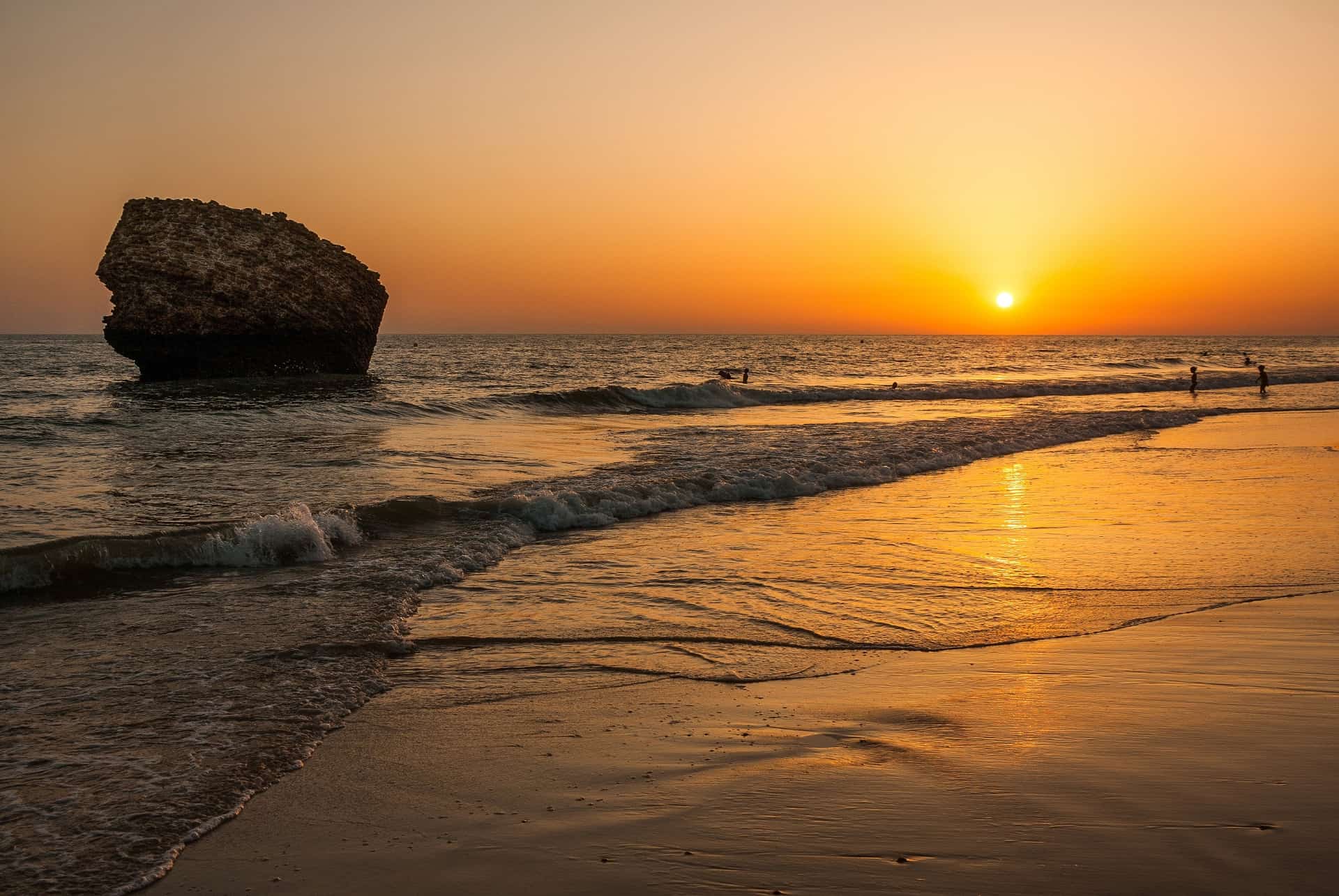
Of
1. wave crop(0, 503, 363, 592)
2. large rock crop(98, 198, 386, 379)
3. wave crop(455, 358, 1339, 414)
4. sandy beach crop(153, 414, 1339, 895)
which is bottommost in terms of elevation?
sandy beach crop(153, 414, 1339, 895)

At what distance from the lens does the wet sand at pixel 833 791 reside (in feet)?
10.5

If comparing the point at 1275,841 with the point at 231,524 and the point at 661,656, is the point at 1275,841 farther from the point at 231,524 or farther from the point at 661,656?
the point at 231,524

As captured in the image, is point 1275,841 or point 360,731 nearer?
point 1275,841

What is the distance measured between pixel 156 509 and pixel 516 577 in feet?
15.3

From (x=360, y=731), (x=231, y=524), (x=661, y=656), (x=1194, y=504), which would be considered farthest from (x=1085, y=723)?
(x=1194, y=504)

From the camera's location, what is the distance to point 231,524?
9.09m

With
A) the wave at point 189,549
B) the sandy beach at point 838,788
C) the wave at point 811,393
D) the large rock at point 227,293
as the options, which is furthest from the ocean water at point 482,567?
the large rock at point 227,293

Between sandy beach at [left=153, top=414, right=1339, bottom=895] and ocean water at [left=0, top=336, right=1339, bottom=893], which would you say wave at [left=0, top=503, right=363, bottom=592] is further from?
sandy beach at [left=153, top=414, right=1339, bottom=895]

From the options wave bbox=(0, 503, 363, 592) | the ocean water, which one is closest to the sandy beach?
the ocean water

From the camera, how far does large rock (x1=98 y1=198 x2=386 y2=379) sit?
31.4m

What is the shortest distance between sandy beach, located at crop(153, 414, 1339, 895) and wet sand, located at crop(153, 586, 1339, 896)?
1 cm

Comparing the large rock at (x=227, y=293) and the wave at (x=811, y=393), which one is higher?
the large rock at (x=227, y=293)

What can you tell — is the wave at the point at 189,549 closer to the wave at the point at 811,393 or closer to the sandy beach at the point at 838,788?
the sandy beach at the point at 838,788

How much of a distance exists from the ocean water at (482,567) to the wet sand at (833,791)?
390mm
